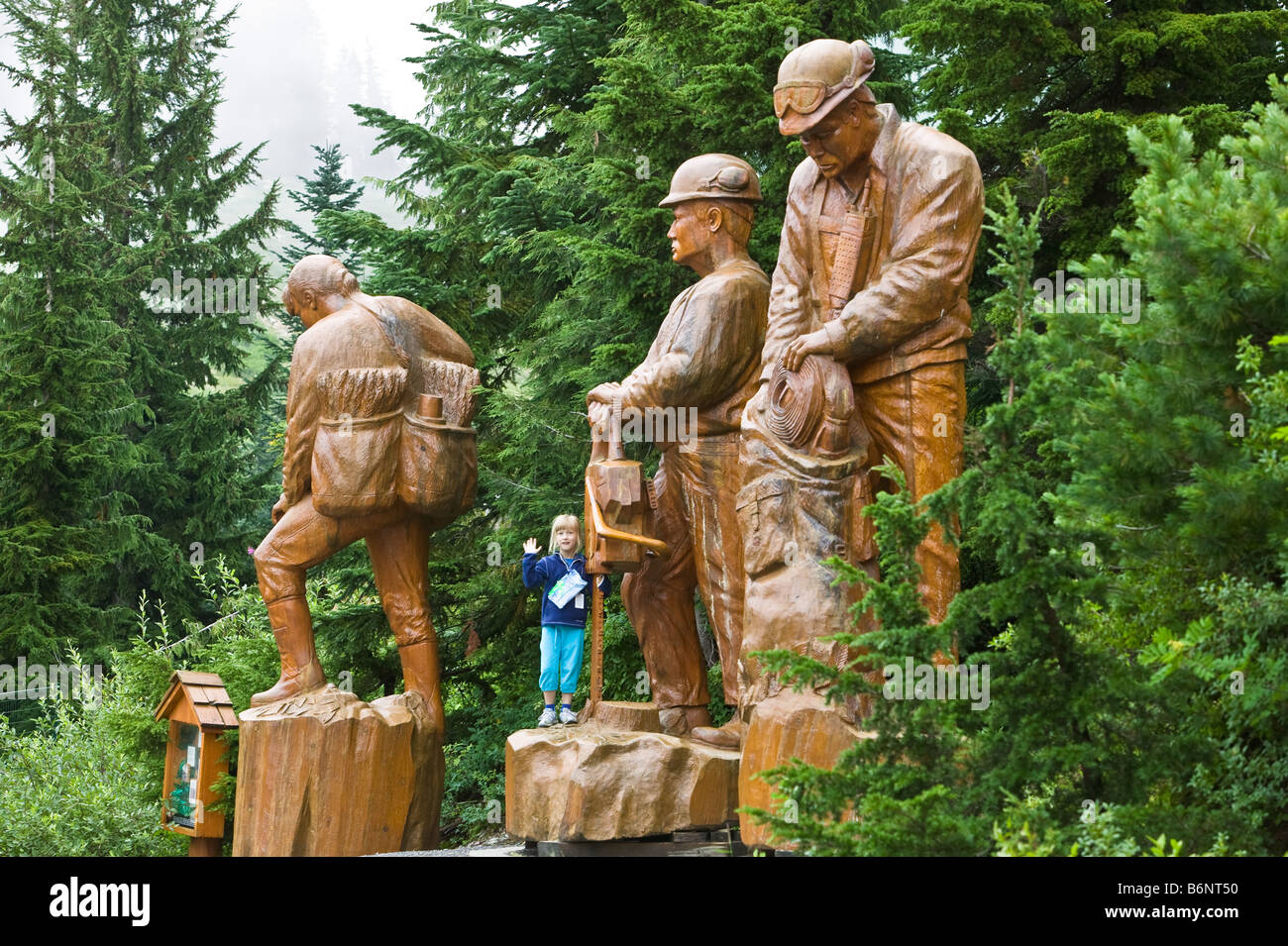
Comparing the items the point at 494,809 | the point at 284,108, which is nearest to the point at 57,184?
the point at 494,809

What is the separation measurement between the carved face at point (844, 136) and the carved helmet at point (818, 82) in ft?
0.17

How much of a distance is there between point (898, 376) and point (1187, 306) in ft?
5.61

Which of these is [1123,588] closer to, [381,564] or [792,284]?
[792,284]

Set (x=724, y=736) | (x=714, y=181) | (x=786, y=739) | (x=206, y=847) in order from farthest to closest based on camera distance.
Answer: (x=206, y=847), (x=714, y=181), (x=724, y=736), (x=786, y=739)

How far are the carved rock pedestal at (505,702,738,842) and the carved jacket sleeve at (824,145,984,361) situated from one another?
84.5 inches

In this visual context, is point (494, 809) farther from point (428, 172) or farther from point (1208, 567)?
point (428, 172)

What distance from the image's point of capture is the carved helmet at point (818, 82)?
743cm

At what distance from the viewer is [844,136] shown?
7500mm

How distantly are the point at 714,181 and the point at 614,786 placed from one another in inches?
127

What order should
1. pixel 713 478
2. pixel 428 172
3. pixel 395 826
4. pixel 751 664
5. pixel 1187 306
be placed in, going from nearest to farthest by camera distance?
1. pixel 1187 306
2. pixel 751 664
3. pixel 713 478
4. pixel 395 826
5. pixel 428 172

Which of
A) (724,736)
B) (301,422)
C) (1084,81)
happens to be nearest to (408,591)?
(301,422)

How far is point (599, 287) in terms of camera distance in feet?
39.4

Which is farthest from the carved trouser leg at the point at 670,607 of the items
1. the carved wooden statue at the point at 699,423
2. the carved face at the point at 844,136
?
the carved face at the point at 844,136

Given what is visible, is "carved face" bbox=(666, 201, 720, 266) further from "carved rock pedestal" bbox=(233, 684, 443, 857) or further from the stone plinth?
"carved rock pedestal" bbox=(233, 684, 443, 857)
